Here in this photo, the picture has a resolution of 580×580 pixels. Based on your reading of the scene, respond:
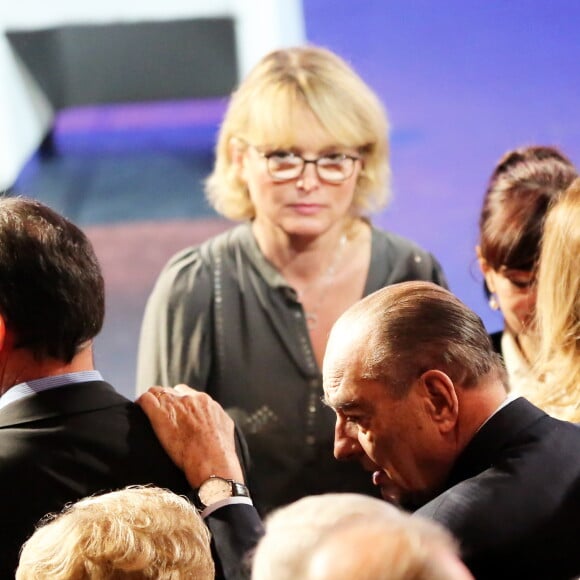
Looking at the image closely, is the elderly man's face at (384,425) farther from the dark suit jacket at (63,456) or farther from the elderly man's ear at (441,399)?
the dark suit jacket at (63,456)

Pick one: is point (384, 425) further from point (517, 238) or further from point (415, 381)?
point (517, 238)

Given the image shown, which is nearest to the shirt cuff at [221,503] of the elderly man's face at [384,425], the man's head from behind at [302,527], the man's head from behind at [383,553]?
the elderly man's face at [384,425]

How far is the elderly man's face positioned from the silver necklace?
1.26m

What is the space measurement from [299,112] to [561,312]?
3.70 feet

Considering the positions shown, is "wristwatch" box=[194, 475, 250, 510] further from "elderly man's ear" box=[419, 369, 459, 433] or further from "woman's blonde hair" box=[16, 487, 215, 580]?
"elderly man's ear" box=[419, 369, 459, 433]

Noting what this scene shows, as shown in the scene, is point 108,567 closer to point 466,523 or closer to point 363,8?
point 466,523

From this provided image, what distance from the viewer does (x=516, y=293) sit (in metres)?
2.99

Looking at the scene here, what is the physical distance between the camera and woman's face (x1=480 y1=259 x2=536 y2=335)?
295cm

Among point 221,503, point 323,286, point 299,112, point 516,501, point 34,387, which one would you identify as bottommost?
point 323,286

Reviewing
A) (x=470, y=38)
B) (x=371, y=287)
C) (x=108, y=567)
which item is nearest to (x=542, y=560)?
(x=108, y=567)

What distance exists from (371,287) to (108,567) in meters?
1.75

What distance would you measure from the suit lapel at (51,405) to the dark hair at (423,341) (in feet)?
1.55

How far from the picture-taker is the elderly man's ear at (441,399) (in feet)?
6.22

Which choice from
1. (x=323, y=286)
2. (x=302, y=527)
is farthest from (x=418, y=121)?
(x=302, y=527)
